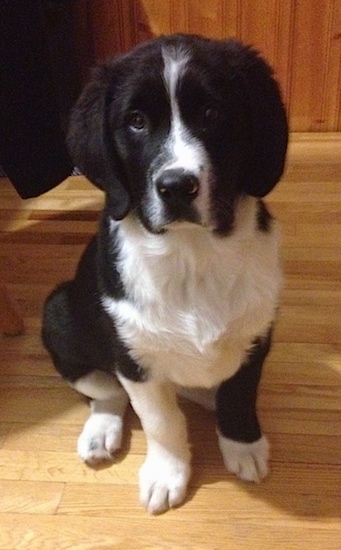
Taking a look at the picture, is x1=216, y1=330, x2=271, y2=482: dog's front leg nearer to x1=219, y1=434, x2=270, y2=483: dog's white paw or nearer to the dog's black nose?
x1=219, y1=434, x2=270, y2=483: dog's white paw

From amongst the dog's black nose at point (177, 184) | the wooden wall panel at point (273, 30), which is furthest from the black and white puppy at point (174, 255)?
the wooden wall panel at point (273, 30)

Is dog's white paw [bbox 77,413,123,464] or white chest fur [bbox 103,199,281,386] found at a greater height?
white chest fur [bbox 103,199,281,386]

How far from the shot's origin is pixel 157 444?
5.06 ft

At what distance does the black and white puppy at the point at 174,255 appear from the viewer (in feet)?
3.80

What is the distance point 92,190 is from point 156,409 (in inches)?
50.5

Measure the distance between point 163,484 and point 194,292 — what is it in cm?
42

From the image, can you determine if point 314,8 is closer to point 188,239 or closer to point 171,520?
point 188,239

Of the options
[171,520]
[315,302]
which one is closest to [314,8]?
[315,302]

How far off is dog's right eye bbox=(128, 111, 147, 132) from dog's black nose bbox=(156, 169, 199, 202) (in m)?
0.10

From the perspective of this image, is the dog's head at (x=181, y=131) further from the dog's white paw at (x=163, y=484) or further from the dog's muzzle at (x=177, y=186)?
the dog's white paw at (x=163, y=484)

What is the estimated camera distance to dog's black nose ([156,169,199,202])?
112cm

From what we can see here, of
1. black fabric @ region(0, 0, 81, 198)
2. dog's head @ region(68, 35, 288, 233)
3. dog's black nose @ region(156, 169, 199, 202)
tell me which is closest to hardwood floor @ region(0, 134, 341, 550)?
black fabric @ region(0, 0, 81, 198)

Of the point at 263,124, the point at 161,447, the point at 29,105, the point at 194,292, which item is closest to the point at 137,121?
the point at 263,124

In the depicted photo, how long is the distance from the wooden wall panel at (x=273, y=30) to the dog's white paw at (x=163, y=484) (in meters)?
1.56
